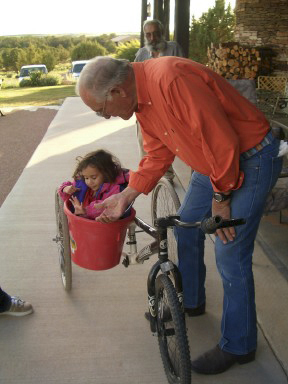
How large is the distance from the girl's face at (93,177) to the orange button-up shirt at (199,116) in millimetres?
660

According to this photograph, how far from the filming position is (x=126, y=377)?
220cm

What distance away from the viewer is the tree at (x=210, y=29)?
637 inches

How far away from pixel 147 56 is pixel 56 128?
296 cm

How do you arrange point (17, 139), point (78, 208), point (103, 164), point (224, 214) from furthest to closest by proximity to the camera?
point (17, 139) < point (103, 164) < point (78, 208) < point (224, 214)

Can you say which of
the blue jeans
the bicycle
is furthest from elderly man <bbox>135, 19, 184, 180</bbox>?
the bicycle

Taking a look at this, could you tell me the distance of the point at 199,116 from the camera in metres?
1.60

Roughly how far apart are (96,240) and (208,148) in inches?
36.8

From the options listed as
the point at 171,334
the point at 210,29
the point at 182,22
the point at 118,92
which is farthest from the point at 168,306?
the point at 210,29

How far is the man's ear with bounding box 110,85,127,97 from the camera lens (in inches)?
67.9

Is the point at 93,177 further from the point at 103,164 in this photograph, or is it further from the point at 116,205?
the point at 116,205

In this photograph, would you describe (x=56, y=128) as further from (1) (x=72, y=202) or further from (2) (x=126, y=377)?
(2) (x=126, y=377)

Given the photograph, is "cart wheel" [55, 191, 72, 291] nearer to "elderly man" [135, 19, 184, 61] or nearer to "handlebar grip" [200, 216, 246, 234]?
"handlebar grip" [200, 216, 246, 234]

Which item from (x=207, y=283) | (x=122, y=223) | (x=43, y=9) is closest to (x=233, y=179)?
(x=122, y=223)

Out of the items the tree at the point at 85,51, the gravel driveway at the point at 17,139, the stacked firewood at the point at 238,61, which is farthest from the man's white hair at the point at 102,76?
the tree at the point at 85,51
